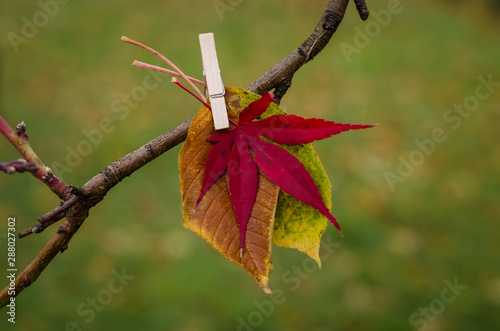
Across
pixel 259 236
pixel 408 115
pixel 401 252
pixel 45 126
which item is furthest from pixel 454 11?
pixel 259 236

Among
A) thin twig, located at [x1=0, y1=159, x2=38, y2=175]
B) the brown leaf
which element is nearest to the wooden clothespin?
the brown leaf

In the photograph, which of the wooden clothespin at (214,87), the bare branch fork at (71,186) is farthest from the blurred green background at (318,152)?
the wooden clothespin at (214,87)

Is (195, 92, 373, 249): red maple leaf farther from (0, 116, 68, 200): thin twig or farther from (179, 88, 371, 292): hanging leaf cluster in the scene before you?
(0, 116, 68, 200): thin twig

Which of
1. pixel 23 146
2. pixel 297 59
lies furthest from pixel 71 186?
pixel 297 59

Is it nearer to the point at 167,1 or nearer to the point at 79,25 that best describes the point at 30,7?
the point at 79,25

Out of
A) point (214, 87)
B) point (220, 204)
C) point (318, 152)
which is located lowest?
point (318, 152)

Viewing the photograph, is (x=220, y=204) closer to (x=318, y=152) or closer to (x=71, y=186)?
(x=71, y=186)
